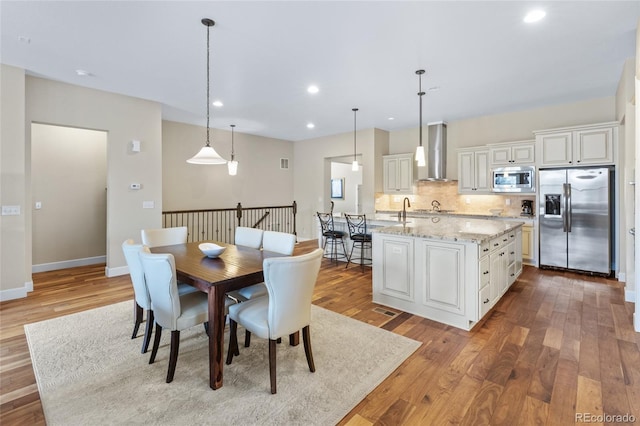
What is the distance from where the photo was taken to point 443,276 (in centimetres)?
318

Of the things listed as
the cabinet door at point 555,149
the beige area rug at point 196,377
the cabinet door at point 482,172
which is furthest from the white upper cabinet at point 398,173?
the beige area rug at point 196,377

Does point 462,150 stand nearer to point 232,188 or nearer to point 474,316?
point 474,316

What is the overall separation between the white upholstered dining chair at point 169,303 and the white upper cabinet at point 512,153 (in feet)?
19.4

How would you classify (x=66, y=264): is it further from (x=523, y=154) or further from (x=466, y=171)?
(x=523, y=154)

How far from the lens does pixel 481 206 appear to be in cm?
659

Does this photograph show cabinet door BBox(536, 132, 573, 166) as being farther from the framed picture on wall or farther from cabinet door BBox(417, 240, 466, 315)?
the framed picture on wall

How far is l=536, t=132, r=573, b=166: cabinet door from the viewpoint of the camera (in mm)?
5112

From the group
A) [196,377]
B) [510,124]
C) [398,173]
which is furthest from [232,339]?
[510,124]

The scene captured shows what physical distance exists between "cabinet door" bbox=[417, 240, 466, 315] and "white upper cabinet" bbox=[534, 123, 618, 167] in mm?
3638

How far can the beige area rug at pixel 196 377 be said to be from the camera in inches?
74.4

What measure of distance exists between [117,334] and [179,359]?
0.91 metres

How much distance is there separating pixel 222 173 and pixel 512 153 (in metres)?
6.41

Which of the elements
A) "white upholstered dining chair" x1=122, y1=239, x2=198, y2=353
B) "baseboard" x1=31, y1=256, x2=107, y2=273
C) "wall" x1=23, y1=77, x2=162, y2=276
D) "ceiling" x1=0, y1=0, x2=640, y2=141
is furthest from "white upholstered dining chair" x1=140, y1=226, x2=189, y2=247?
"baseboard" x1=31, y1=256, x2=107, y2=273

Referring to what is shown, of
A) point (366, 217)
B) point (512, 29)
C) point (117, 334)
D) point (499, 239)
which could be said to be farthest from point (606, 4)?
point (117, 334)
